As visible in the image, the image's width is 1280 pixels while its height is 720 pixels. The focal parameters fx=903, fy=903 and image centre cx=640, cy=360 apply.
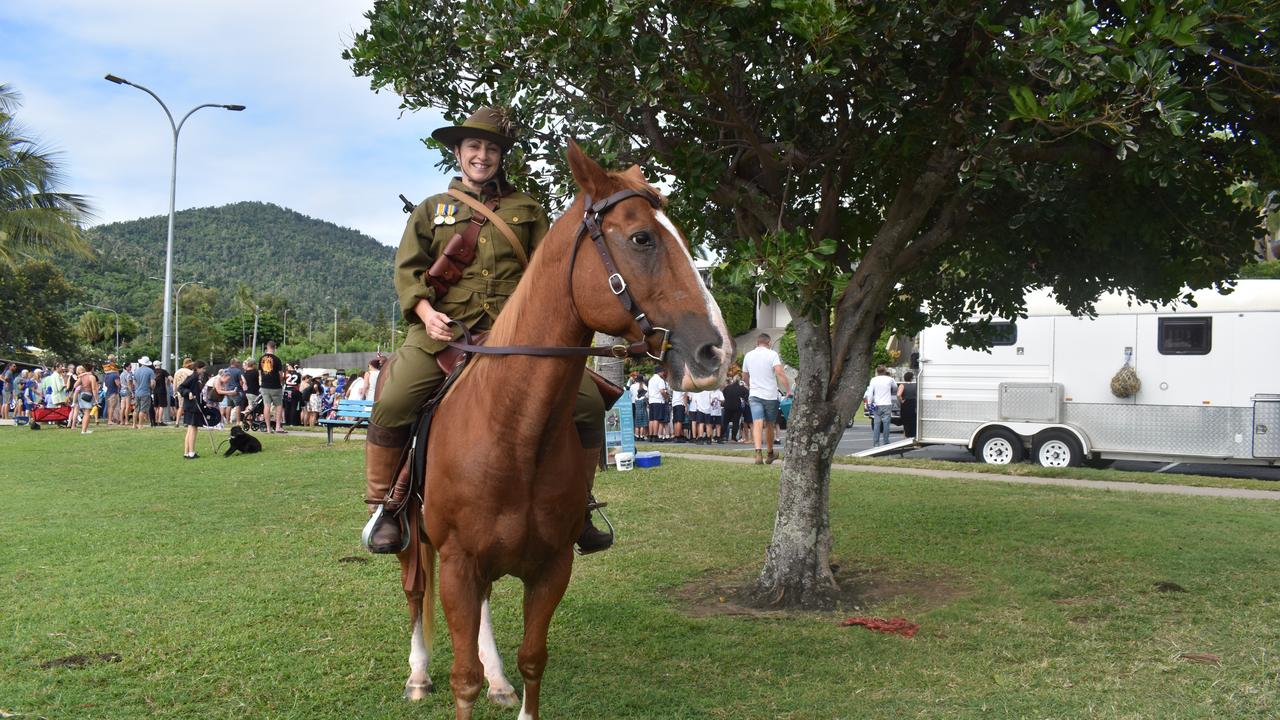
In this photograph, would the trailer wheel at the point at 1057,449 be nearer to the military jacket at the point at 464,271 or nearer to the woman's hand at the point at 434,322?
the military jacket at the point at 464,271

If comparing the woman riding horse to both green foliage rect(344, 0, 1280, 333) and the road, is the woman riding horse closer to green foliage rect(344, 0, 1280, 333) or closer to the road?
green foliage rect(344, 0, 1280, 333)

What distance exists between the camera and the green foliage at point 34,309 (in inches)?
1786

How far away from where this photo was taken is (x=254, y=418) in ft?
79.2

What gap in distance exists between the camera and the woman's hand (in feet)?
14.0

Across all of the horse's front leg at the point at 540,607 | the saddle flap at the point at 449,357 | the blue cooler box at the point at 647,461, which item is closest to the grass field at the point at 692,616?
Result: the horse's front leg at the point at 540,607

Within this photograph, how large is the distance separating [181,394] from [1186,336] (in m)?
20.4

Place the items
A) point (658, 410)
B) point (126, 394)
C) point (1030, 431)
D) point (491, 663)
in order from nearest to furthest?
point (491, 663), point (1030, 431), point (658, 410), point (126, 394)

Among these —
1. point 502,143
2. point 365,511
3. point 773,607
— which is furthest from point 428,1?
point 365,511

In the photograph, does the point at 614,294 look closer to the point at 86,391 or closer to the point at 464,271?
the point at 464,271

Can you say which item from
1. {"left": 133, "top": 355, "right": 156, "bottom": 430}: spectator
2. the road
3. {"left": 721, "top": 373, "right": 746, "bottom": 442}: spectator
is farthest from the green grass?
{"left": 133, "top": 355, "right": 156, "bottom": 430}: spectator

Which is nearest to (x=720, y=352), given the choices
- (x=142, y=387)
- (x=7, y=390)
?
(x=142, y=387)

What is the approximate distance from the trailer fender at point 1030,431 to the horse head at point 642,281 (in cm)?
1627

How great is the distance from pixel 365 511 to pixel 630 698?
690 cm

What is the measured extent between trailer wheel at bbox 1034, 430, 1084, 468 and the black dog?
15.6 metres
